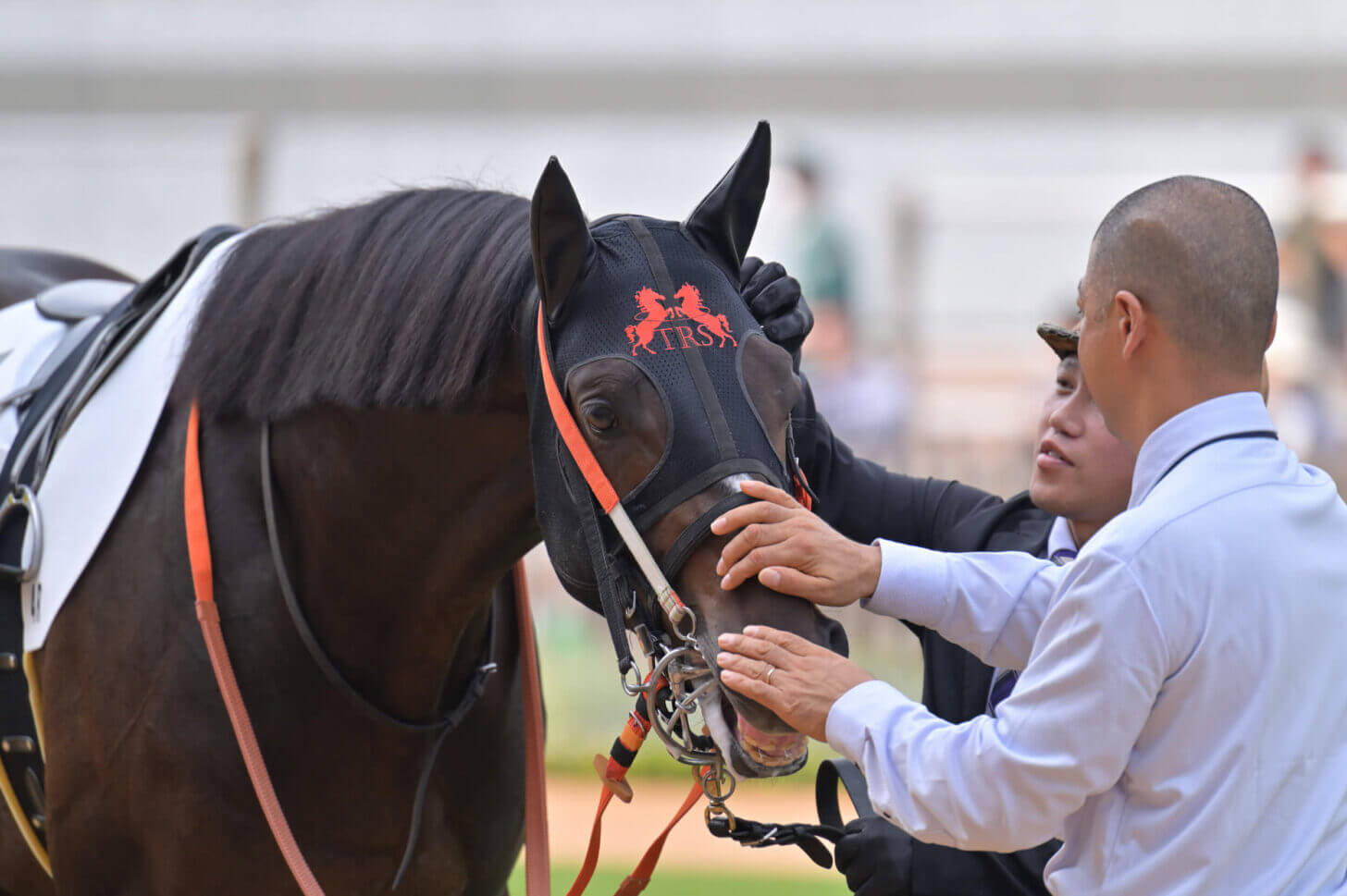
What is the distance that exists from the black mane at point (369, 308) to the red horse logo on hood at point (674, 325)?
0.90 feet

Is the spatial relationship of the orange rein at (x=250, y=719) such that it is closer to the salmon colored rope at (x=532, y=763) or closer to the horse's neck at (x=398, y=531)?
the salmon colored rope at (x=532, y=763)

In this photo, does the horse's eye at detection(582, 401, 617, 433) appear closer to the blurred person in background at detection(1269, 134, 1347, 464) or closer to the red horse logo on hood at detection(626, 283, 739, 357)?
the red horse logo on hood at detection(626, 283, 739, 357)

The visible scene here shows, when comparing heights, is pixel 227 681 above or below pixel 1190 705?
below

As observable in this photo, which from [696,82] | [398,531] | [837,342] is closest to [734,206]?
[398,531]

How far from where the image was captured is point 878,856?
2086 mm

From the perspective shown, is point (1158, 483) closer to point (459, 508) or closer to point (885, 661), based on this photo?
point (459, 508)

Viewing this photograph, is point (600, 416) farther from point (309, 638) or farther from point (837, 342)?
point (837, 342)

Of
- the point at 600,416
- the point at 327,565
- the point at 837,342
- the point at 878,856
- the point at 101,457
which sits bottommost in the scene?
the point at 837,342

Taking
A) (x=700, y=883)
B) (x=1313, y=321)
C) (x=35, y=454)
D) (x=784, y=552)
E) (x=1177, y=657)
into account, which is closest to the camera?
(x=1177, y=657)

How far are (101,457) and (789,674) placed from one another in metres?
1.41

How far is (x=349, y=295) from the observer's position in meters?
2.35

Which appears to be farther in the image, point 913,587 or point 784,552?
point 913,587

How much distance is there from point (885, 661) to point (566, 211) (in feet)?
16.5

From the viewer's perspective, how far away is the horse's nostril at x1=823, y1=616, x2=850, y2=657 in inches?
72.6
